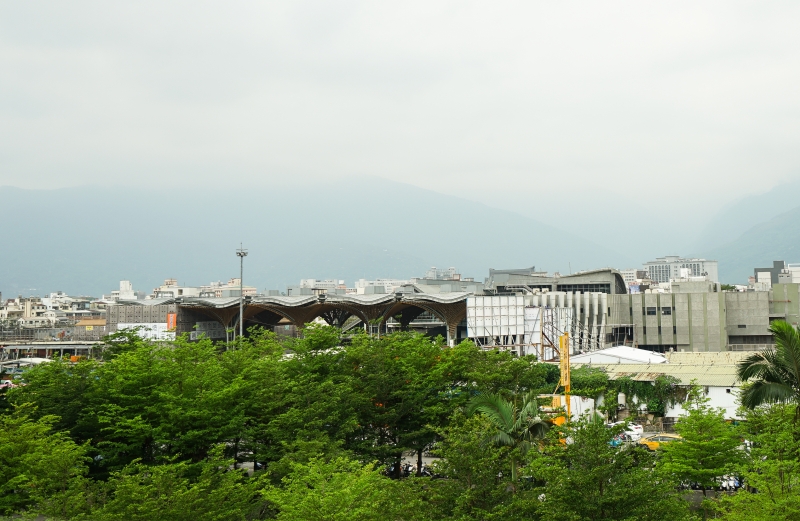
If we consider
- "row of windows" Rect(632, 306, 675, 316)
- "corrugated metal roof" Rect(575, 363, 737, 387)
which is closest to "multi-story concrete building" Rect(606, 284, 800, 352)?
"row of windows" Rect(632, 306, 675, 316)

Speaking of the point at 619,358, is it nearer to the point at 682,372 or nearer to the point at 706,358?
the point at 706,358

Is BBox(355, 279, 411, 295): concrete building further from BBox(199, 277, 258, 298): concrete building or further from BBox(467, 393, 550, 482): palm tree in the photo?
BBox(467, 393, 550, 482): palm tree

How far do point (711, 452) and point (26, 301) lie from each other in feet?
388

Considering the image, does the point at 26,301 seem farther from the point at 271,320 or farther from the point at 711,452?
the point at 711,452

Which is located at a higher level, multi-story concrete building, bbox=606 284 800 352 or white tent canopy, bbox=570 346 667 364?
multi-story concrete building, bbox=606 284 800 352

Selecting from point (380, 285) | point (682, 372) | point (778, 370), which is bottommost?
point (682, 372)

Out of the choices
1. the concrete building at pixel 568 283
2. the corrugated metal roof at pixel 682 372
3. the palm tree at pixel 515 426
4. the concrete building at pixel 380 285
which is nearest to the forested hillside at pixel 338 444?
the palm tree at pixel 515 426

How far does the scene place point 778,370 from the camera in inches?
595

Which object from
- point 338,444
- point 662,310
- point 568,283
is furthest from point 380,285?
point 338,444

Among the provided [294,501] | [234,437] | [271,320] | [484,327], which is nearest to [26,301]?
[271,320]

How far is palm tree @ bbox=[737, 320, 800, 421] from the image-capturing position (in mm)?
14641

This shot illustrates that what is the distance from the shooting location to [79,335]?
298ft

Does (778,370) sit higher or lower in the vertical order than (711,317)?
lower

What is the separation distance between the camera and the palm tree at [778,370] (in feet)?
48.0
